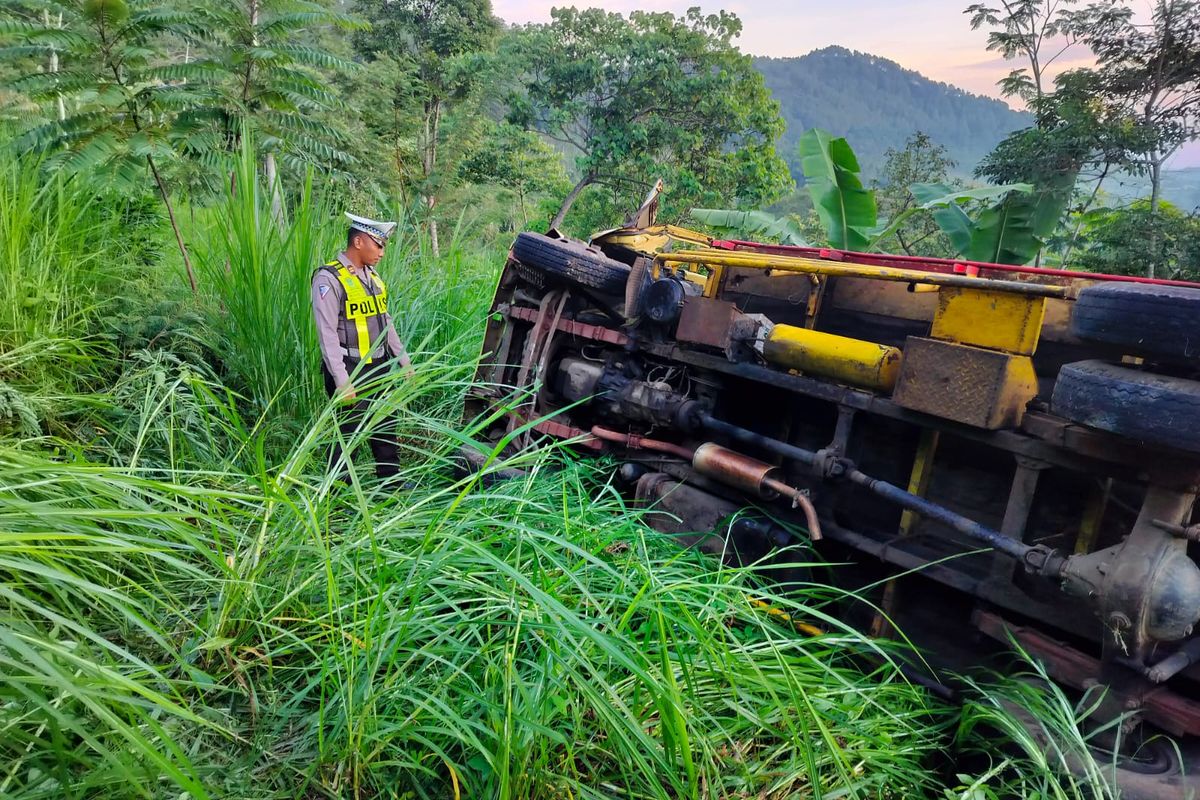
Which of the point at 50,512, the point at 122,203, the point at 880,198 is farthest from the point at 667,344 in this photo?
the point at 880,198

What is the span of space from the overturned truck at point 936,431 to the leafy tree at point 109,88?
115 inches

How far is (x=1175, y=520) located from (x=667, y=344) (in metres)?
2.15

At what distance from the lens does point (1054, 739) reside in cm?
195

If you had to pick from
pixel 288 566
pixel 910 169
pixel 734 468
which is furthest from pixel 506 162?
pixel 288 566

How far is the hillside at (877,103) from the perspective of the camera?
150 meters

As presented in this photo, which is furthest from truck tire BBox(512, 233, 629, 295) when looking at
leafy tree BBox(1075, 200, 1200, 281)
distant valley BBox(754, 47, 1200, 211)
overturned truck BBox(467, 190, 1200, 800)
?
distant valley BBox(754, 47, 1200, 211)

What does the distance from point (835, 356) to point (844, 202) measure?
15.4ft

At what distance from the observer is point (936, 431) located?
2.59 m

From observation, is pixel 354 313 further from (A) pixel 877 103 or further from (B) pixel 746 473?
(A) pixel 877 103

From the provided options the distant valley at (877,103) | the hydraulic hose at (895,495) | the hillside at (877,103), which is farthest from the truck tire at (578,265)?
the hillside at (877,103)

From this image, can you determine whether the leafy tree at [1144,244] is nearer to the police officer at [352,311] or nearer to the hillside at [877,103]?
the police officer at [352,311]

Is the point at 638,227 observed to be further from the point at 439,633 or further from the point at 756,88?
the point at 756,88

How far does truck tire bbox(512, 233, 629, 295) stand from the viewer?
391cm

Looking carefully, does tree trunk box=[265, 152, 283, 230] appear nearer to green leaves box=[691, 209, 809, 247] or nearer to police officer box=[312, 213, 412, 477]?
police officer box=[312, 213, 412, 477]
